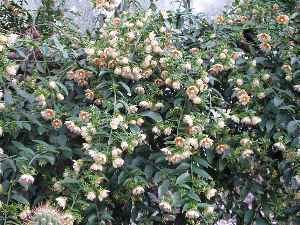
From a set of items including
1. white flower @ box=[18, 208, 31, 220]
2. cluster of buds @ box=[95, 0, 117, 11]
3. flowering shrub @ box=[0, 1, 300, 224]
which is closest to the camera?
white flower @ box=[18, 208, 31, 220]

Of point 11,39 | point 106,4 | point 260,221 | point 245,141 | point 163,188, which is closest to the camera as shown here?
point 163,188

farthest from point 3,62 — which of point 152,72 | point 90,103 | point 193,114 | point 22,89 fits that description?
point 193,114

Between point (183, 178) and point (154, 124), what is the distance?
0.25 m

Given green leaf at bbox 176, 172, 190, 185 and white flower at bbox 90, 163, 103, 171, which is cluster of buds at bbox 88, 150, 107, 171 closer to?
white flower at bbox 90, 163, 103, 171

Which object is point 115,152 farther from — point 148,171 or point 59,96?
point 59,96

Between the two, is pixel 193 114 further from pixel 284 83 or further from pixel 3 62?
pixel 3 62

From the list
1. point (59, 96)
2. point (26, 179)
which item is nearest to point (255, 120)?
point (59, 96)

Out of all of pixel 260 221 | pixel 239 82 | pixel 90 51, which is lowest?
pixel 260 221

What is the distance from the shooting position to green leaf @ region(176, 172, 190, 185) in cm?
171

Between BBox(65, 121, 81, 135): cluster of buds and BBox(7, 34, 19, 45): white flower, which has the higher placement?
BBox(7, 34, 19, 45): white flower

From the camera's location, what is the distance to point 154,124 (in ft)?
6.16

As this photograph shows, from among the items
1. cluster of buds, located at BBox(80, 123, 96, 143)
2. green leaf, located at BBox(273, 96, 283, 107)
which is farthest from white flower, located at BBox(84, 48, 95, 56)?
green leaf, located at BBox(273, 96, 283, 107)

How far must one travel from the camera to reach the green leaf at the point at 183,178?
1.71 metres

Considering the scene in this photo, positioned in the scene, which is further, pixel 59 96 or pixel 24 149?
pixel 59 96
